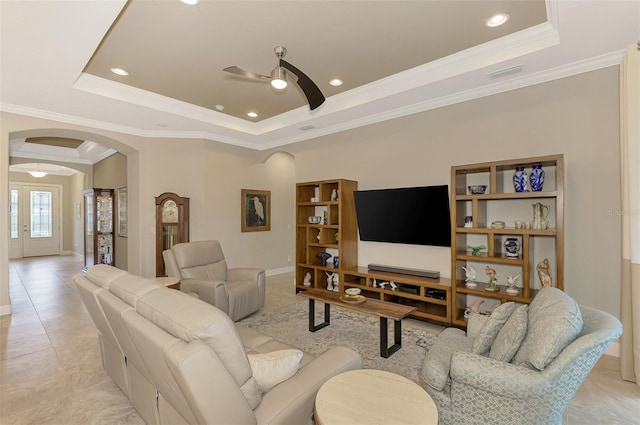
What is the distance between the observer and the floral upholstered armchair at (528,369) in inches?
58.6

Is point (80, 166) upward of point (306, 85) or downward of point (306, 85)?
upward

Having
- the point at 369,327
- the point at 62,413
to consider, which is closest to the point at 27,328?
the point at 62,413

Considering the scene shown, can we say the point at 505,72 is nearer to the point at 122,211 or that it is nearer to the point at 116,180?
the point at 122,211

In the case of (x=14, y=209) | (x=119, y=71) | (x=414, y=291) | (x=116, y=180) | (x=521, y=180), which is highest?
(x=119, y=71)

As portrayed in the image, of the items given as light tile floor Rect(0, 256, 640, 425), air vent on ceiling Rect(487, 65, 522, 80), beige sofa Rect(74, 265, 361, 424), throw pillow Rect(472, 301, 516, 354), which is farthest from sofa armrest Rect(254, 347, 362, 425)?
air vent on ceiling Rect(487, 65, 522, 80)

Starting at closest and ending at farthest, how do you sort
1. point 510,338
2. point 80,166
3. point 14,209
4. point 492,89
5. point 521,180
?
1. point 510,338
2. point 521,180
3. point 492,89
4. point 80,166
5. point 14,209

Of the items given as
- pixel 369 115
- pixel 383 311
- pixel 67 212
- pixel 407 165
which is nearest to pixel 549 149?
pixel 407 165

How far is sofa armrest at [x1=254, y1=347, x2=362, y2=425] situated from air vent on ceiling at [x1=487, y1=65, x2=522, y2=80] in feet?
10.6

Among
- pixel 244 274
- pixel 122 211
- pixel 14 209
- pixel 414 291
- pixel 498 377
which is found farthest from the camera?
pixel 14 209

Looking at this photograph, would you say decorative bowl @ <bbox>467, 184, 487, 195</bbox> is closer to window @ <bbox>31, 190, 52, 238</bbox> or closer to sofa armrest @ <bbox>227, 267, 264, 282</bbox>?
sofa armrest @ <bbox>227, 267, 264, 282</bbox>

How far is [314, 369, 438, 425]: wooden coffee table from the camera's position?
1300mm

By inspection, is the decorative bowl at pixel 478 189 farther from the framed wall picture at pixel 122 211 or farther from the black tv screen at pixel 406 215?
the framed wall picture at pixel 122 211

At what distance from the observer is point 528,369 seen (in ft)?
5.13

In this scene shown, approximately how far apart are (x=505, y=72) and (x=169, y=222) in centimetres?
536
